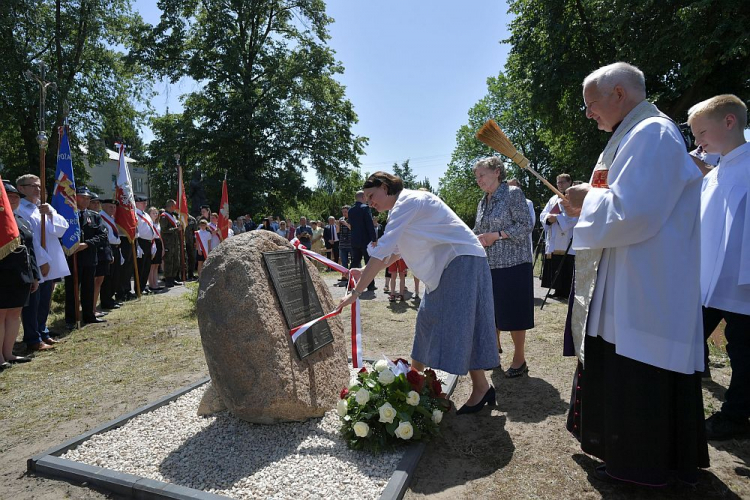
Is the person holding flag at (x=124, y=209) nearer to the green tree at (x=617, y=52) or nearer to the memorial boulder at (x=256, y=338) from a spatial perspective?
the memorial boulder at (x=256, y=338)

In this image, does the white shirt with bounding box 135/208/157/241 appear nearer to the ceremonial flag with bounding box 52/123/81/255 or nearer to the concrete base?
the ceremonial flag with bounding box 52/123/81/255

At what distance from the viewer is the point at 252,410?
3.25 meters

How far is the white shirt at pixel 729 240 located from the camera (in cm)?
317

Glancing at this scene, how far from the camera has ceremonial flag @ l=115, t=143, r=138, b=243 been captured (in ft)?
28.9

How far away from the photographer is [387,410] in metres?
3.11

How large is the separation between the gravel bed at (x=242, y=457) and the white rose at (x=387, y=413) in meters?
0.24

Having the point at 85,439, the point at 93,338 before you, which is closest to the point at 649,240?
the point at 85,439

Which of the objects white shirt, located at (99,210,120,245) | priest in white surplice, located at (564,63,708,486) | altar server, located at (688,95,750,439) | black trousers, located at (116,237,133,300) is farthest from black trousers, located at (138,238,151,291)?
altar server, located at (688,95,750,439)

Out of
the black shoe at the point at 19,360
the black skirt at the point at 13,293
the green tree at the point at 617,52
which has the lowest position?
the black shoe at the point at 19,360

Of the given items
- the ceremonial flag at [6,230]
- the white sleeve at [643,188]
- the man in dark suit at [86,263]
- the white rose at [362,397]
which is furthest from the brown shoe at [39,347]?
the white sleeve at [643,188]

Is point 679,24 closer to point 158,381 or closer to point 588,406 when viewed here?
point 588,406

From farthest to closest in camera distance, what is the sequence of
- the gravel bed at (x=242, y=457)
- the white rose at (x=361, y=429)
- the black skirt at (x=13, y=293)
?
the black skirt at (x=13, y=293), the white rose at (x=361, y=429), the gravel bed at (x=242, y=457)

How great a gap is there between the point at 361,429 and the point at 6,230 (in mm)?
4434

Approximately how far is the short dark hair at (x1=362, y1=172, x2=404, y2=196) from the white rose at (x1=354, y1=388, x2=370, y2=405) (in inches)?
57.5
